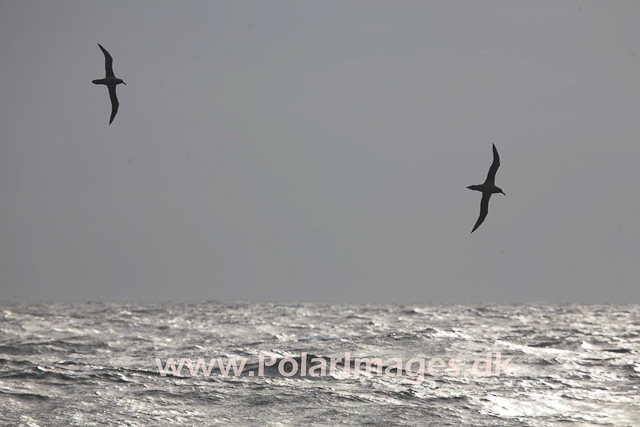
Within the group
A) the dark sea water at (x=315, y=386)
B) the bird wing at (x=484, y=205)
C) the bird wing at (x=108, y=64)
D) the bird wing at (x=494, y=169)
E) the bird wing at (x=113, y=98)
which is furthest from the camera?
the bird wing at (x=108, y=64)

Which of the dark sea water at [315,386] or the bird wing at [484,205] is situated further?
the bird wing at [484,205]

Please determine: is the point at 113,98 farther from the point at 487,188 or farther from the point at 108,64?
the point at 487,188

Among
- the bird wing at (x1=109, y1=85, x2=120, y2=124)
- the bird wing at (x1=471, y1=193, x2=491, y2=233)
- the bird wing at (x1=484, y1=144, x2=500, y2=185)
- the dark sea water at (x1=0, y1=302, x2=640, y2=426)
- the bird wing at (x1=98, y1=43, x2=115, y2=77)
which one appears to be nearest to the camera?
the dark sea water at (x1=0, y1=302, x2=640, y2=426)

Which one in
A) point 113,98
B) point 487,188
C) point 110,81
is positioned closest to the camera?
point 487,188

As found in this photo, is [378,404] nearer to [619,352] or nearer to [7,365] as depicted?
[7,365]

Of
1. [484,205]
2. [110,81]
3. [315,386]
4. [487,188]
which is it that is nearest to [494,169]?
[487,188]

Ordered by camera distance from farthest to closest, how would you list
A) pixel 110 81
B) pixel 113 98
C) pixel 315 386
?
pixel 110 81
pixel 113 98
pixel 315 386

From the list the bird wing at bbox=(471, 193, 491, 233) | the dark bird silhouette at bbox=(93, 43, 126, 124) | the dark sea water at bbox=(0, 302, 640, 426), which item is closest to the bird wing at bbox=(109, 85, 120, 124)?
the dark bird silhouette at bbox=(93, 43, 126, 124)

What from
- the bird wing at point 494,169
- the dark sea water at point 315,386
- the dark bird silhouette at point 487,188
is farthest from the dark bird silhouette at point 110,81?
the bird wing at point 494,169

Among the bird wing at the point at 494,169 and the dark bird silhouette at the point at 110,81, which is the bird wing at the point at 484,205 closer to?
the bird wing at the point at 494,169

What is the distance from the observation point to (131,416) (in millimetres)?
12305

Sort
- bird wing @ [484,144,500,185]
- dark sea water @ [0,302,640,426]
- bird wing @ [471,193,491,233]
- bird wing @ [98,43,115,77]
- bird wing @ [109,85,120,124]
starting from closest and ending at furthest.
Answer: dark sea water @ [0,302,640,426] < bird wing @ [471,193,491,233] < bird wing @ [109,85,120,124] < bird wing @ [484,144,500,185] < bird wing @ [98,43,115,77]

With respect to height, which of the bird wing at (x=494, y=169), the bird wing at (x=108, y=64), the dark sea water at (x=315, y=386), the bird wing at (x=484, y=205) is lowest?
the dark sea water at (x=315, y=386)

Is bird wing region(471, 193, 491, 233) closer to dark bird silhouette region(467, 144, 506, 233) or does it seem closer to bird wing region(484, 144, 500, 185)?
dark bird silhouette region(467, 144, 506, 233)
